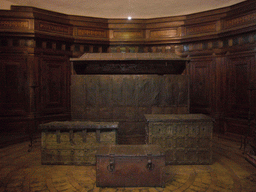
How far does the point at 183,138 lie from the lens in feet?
13.0

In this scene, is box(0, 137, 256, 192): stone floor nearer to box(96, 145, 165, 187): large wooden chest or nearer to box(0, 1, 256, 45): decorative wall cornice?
box(96, 145, 165, 187): large wooden chest

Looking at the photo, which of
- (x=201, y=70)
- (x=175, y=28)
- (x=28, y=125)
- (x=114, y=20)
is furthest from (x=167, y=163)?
(x=114, y=20)

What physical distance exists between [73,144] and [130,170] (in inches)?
57.8

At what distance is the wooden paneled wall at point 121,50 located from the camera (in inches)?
231

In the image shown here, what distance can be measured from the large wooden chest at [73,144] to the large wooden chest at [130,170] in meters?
0.88

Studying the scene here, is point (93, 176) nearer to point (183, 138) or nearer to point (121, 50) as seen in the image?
point (183, 138)

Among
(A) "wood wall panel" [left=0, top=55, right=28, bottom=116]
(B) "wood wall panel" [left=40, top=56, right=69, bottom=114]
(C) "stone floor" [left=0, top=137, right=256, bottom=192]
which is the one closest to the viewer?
(C) "stone floor" [left=0, top=137, right=256, bottom=192]

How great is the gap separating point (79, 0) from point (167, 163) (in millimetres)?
5338

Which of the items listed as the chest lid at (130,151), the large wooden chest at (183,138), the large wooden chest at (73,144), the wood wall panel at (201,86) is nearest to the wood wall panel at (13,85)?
the large wooden chest at (73,144)

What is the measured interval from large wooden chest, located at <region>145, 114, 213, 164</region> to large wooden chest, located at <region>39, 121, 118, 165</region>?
0.88 m

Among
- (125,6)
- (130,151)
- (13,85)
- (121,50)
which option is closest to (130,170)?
(130,151)

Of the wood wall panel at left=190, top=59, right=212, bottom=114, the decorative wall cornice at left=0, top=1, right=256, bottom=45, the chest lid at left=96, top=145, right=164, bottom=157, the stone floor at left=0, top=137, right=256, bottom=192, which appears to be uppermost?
the decorative wall cornice at left=0, top=1, right=256, bottom=45

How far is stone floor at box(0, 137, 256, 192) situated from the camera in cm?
305

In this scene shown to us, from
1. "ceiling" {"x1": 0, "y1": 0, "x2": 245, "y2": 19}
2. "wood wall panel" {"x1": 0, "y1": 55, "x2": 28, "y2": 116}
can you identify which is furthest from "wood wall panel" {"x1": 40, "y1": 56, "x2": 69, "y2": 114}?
"ceiling" {"x1": 0, "y1": 0, "x2": 245, "y2": 19}
